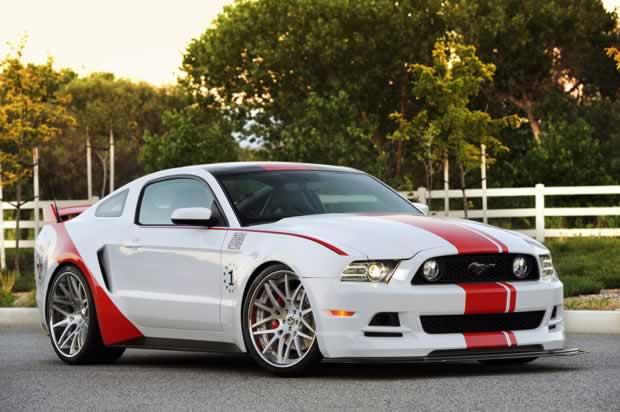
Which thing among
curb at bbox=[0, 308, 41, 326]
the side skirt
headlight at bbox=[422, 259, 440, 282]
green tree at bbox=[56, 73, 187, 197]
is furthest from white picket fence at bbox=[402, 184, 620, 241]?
green tree at bbox=[56, 73, 187, 197]

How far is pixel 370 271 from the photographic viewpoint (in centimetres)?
870

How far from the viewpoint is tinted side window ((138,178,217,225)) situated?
10320mm

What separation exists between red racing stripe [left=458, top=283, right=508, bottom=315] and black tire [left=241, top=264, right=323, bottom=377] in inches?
40.6

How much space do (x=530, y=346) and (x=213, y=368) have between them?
2.52 m

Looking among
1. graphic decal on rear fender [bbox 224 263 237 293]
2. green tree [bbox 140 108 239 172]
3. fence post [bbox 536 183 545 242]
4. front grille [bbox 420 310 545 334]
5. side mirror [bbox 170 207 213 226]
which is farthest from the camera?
green tree [bbox 140 108 239 172]

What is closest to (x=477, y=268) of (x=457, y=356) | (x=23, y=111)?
(x=457, y=356)

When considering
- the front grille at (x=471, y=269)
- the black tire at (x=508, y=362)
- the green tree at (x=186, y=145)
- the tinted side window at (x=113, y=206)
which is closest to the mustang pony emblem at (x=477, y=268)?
the front grille at (x=471, y=269)

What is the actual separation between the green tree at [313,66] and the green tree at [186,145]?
1.62 meters

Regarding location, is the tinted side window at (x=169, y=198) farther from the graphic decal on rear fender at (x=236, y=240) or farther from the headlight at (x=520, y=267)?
the headlight at (x=520, y=267)

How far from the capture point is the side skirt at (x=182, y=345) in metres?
9.58

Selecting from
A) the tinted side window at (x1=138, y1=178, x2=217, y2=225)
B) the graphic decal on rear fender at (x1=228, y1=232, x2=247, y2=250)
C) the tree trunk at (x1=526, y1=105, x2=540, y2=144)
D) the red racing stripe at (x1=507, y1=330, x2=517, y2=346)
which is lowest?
the red racing stripe at (x1=507, y1=330, x2=517, y2=346)

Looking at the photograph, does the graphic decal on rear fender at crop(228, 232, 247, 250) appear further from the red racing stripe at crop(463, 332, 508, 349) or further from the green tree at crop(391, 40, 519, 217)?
the green tree at crop(391, 40, 519, 217)

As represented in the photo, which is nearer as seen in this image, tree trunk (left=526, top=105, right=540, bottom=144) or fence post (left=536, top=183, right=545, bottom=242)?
fence post (left=536, top=183, right=545, bottom=242)

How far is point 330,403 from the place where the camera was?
7.67 metres
